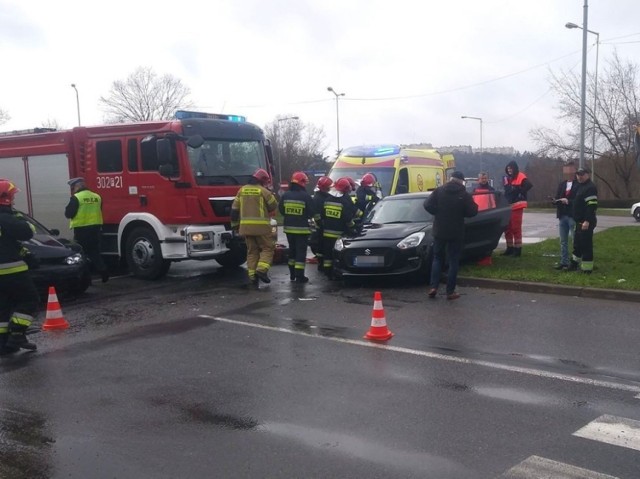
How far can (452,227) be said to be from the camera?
31.3ft

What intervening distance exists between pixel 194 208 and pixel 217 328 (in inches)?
149

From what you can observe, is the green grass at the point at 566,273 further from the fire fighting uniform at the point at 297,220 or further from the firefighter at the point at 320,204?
the fire fighting uniform at the point at 297,220

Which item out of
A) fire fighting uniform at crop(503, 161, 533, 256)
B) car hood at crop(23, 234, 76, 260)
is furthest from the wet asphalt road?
fire fighting uniform at crop(503, 161, 533, 256)

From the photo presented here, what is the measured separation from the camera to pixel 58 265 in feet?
34.6

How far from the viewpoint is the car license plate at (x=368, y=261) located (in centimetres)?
1058

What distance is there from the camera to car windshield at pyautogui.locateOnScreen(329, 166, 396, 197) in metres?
16.9

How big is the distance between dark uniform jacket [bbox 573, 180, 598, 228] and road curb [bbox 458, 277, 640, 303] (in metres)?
1.33

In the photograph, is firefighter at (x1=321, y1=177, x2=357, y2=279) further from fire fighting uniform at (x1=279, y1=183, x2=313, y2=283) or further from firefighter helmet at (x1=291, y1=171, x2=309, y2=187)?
firefighter helmet at (x1=291, y1=171, x2=309, y2=187)

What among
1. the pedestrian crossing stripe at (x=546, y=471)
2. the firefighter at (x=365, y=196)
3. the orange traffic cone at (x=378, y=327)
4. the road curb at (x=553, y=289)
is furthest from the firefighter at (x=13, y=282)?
the firefighter at (x=365, y=196)

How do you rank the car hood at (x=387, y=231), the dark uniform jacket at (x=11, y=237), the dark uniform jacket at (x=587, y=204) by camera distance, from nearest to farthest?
1. the dark uniform jacket at (x=11, y=237)
2. the dark uniform jacket at (x=587, y=204)
3. the car hood at (x=387, y=231)

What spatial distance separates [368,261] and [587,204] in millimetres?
3457

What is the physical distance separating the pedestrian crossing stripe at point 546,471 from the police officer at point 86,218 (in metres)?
9.34

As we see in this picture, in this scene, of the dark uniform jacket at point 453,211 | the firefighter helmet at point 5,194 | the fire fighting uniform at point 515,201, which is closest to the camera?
the firefighter helmet at point 5,194

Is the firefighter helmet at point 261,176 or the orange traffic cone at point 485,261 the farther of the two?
the orange traffic cone at point 485,261
